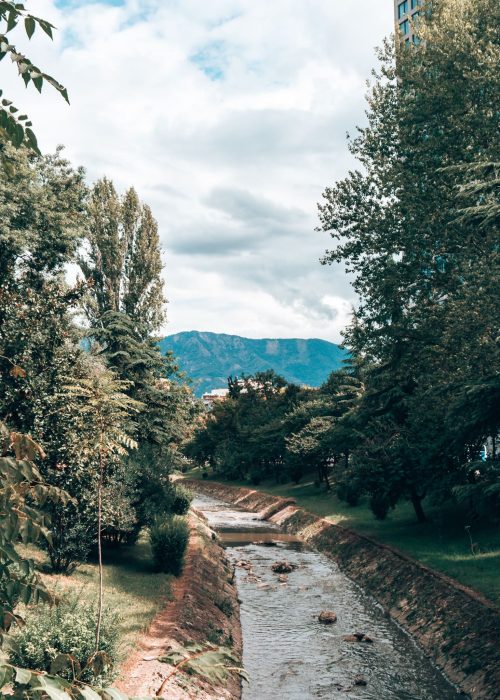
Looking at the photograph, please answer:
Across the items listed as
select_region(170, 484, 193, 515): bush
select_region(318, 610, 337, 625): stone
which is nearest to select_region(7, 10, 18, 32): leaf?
select_region(318, 610, 337, 625): stone

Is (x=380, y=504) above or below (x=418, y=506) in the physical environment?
below

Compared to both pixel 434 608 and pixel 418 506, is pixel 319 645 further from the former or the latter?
pixel 418 506

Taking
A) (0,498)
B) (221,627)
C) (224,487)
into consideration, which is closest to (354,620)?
(221,627)

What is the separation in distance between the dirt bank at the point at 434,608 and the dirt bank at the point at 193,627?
627 centimetres

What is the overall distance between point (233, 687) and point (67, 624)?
7069 mm

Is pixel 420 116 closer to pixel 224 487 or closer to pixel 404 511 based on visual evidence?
pixel 404 511

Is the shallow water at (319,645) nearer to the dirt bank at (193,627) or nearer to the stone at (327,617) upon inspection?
the stone at (327,617)

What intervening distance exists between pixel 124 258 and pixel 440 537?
29728 millimetres

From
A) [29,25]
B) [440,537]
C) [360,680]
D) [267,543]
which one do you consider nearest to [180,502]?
[267,543]

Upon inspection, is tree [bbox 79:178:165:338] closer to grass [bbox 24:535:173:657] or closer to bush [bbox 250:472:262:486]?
grass [bbox 24:535:173:657]

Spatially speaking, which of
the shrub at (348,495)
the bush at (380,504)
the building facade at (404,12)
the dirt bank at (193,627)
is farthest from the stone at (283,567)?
the building facade at (404,12)

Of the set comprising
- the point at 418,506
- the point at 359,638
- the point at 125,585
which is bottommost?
the point at 359,638

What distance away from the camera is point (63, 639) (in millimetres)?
11719

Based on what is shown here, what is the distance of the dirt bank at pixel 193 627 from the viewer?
13883 mm
